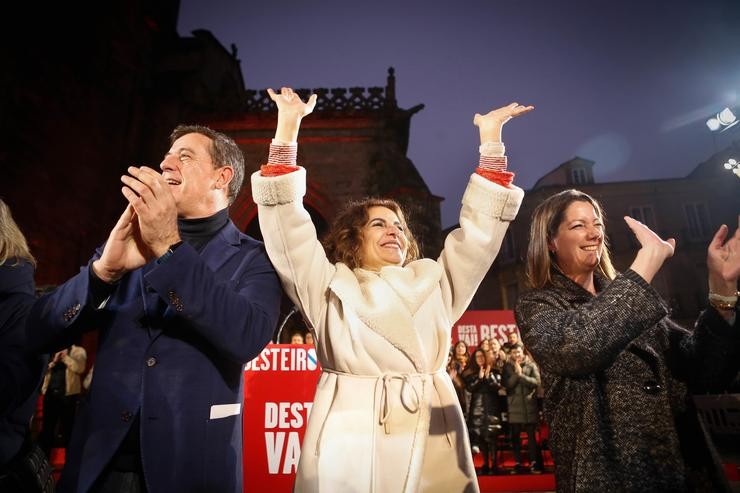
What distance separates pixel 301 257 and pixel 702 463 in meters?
1.67

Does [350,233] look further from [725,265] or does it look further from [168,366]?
[725,265]

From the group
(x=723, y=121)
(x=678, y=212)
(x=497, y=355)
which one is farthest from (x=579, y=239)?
(x=678, y=212)

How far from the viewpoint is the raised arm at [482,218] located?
6.71 ft

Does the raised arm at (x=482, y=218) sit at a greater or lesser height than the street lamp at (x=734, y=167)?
lesser

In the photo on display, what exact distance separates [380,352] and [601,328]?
88 cm

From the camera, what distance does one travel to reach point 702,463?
1459 mm

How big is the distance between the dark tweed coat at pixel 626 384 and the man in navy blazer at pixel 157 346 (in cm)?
113

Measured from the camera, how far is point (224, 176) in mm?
2025

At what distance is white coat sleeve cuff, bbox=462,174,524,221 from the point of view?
204 centimetres

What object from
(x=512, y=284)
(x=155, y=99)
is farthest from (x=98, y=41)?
(x=512, y=284)

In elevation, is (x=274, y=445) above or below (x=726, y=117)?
below

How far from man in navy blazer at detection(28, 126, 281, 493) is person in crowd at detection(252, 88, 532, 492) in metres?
0.29

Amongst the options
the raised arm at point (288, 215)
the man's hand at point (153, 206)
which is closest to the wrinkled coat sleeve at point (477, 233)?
the raised arm at point (288, 215)

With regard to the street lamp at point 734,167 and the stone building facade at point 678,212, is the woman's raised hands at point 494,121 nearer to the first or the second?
the street lamp at point 734,167
